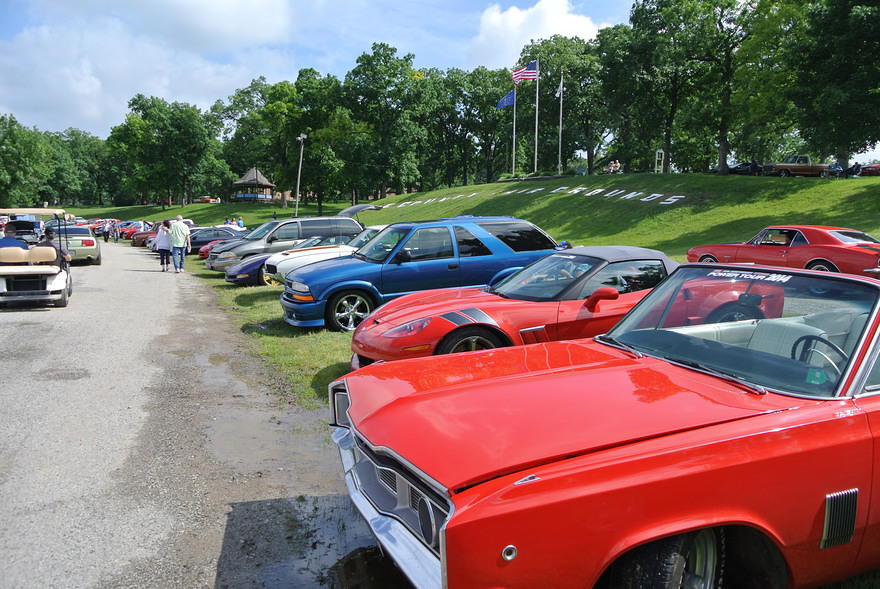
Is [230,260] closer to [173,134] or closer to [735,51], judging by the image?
[735,51]

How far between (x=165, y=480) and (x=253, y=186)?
7937cm

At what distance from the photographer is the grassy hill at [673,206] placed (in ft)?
80.3

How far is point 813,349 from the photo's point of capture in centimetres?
287

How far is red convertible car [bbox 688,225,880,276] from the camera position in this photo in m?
12.9

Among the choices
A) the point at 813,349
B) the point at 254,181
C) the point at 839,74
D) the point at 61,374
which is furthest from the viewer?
the point at 254,181

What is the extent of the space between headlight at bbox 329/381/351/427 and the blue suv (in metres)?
5.46

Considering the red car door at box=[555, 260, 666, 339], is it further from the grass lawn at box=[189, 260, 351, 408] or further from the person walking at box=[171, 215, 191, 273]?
the person walking at box=[171, 215, 191, 273]

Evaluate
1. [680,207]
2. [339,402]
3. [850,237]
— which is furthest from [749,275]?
[680,207]

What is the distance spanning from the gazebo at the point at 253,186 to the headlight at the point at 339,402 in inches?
3069

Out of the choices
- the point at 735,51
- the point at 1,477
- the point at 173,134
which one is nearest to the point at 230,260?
the point at 1,477

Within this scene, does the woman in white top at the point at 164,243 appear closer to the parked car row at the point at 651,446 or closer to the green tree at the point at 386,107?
the parked car row at the point at 651,446

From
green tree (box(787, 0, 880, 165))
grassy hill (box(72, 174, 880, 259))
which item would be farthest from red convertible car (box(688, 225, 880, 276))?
green tree (box(787, 0, 880, 165))

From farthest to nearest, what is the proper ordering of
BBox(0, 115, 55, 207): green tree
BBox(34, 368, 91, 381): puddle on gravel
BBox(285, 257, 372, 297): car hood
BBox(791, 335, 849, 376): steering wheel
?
1. BBox(0, 115, 55, 207): green tree
2. BBox(285, 257, 372, 297): car hood
3. BBox(34, 368, 91, 381): puddle on gravel
4. BBox(791, 335, 849, 376): steering wheel

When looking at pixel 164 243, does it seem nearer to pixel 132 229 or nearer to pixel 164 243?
pixel 164 243
